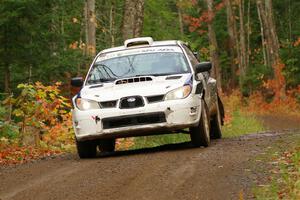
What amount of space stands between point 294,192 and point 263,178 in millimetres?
1361

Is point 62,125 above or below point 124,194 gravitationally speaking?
below

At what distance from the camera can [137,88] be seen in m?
10.6

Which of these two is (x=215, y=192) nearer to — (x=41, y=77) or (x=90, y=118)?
(x=90, y=118)

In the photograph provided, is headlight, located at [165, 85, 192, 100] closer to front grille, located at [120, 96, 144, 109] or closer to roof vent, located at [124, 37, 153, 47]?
front grille, located at [120, 96, 144, 109]

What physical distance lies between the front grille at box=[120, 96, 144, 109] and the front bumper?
0.20 feet

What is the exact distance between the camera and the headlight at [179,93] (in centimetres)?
1053

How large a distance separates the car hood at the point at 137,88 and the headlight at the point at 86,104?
62mm

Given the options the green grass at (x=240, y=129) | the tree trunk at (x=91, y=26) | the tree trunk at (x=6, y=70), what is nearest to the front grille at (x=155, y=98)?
the green grass at (x=240, y=129)

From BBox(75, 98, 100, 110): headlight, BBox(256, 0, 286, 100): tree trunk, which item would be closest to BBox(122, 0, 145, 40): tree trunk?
BBox(75, 98, 100, 110): headlight

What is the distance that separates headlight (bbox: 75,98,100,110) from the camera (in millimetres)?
10637

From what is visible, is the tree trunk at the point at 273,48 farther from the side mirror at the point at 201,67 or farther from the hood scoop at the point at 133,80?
the hood scoop at the point at 133,80

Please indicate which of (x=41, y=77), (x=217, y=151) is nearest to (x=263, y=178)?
(x=217, y=151)

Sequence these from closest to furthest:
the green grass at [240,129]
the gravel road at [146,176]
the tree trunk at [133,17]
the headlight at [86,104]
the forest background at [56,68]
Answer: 1. the gravel road at [146,176]
2. the headlight at [86,104]
3. the forest background at [56,68]
4. the tree trunk at [133,17]
5. the green grass at [240,129]

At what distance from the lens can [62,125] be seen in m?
16.3
